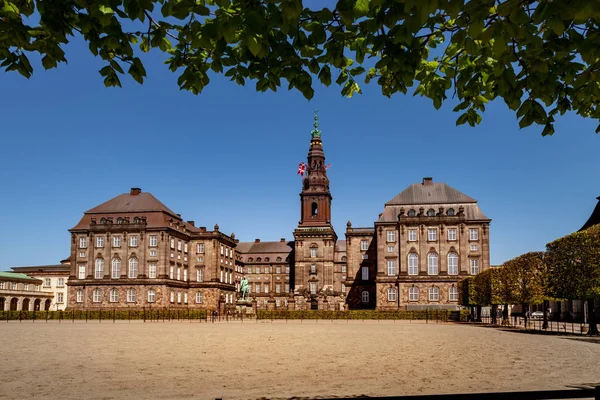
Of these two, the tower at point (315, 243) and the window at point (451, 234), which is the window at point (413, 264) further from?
the tower at point (315, 243)

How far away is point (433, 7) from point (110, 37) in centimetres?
372

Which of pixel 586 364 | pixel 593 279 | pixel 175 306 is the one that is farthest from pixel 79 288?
pixel 586 364

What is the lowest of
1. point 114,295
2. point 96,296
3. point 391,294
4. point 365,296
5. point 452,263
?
point 365,296

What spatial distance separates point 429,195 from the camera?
8056 cm

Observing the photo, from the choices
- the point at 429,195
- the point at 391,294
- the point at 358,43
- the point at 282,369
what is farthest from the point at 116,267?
the point at 358,43

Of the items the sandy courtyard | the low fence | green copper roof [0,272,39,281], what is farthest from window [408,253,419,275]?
green copper roof [0,272,39,281]

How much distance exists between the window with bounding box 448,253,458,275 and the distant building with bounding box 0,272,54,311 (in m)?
66.9

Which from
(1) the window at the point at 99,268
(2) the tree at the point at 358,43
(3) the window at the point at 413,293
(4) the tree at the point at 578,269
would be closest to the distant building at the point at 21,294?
(1) the window at the point at 99,268

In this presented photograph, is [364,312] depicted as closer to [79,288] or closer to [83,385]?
[79,288]

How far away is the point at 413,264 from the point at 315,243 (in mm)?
20479

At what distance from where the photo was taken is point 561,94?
7742 mm

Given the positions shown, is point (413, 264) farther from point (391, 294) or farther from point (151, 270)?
point (151, 270)

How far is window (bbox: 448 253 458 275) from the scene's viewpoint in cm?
7662

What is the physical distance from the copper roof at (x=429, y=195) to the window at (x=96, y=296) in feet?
152
